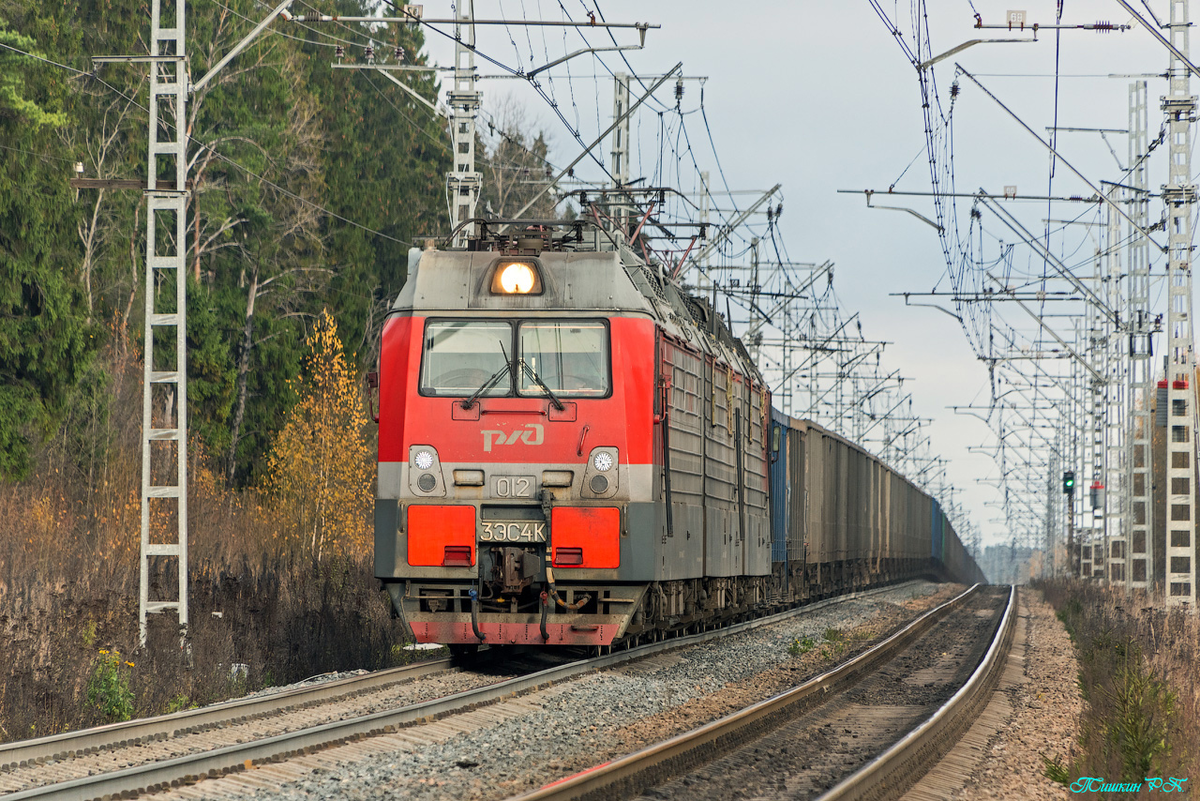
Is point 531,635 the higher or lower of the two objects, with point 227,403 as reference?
lower

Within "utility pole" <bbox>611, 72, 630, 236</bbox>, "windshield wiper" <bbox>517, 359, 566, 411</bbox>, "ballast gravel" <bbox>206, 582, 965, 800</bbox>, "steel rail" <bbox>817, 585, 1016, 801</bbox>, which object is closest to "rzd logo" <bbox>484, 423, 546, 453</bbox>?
"windshield wiper" <bbox>517, 359, 566, 411</bbox>

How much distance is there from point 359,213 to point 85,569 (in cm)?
3266

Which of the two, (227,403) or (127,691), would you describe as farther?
(227,403)

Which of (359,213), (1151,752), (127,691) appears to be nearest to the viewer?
(1151,752)

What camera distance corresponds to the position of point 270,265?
4266 centimetres

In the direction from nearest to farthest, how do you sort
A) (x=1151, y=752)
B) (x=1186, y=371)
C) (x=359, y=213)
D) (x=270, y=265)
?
(x=1151, y=752) < (x=1186, y=371) < (x=270, y=265) < (x=359, y=213)

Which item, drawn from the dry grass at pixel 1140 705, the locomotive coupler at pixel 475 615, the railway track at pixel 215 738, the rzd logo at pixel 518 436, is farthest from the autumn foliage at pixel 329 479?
the railway track at pixel 215 738

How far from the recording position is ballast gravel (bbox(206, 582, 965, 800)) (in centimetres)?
777

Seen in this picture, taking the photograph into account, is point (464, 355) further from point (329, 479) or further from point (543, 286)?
point (329, 479)

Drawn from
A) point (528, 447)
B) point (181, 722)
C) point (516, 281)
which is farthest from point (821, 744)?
point (516, 281)

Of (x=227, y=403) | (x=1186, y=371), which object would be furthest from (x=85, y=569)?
(x=227, y=403)

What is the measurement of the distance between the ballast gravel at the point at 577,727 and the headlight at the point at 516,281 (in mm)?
3562

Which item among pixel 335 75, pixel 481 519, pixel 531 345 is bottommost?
pixel 481 519

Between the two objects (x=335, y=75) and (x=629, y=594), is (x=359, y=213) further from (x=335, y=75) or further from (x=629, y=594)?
(x=629, y=594)
